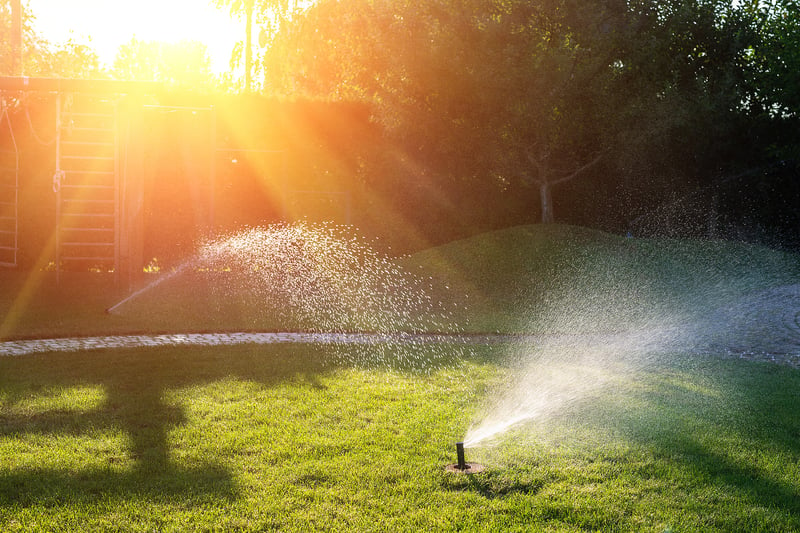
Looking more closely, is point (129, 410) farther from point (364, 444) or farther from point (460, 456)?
point (460, 456)

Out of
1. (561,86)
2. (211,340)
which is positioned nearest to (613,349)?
(211,340)

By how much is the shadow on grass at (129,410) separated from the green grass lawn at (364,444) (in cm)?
2

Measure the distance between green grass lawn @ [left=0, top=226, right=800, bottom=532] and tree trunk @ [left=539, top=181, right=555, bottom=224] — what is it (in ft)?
30.3

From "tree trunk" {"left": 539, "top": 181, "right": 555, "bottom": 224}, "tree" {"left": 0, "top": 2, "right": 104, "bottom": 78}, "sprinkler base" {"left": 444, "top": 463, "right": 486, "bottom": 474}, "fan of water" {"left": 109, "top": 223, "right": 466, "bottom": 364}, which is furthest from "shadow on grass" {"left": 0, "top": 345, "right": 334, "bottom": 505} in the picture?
"tree" {"left": 0, "top": 2, "right": 104, "bottom": 78}

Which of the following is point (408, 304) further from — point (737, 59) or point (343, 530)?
point (737, 59)

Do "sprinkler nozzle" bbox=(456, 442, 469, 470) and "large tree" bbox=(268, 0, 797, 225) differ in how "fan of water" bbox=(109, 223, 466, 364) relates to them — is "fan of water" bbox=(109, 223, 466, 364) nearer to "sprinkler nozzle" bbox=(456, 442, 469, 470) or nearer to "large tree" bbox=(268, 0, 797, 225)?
"large tree" bbox=(268, 0, 797, 225)

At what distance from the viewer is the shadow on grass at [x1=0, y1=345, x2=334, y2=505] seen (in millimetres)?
4637

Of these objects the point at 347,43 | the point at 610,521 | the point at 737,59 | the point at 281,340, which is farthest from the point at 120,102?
the point at 737,59

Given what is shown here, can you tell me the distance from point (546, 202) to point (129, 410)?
1387cm

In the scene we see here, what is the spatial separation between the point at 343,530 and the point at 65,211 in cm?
1217

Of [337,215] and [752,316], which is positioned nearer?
[752,316]

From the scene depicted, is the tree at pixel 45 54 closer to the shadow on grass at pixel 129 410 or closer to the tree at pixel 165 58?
the tree at pixel 165 58

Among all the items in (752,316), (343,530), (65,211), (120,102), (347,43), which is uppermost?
(347,43)

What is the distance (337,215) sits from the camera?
18.0 m
